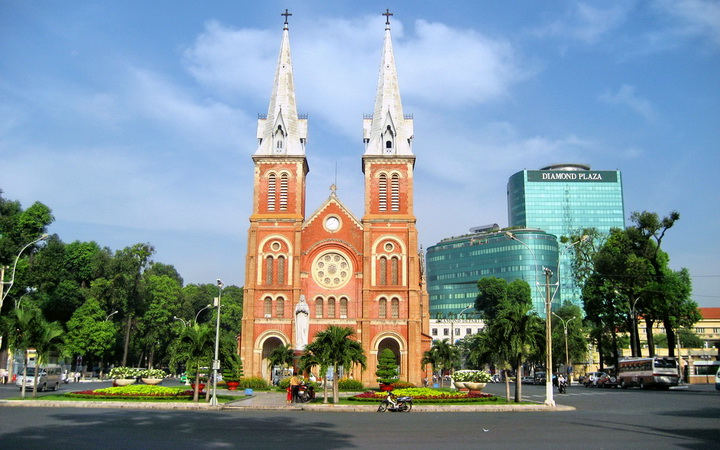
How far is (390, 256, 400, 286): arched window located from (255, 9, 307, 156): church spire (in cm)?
1328

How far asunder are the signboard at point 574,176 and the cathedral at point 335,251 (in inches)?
4482

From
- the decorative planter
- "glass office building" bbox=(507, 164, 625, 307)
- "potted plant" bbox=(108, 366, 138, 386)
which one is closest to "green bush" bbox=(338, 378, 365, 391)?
the decorative planter

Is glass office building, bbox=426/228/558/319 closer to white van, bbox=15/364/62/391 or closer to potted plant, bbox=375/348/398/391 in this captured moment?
potted plant, bbox=375/348/398/391

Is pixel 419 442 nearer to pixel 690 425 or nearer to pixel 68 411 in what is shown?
pixel 690 425

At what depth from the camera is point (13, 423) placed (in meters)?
20.4

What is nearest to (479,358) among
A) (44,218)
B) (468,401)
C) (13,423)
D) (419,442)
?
(468,401)

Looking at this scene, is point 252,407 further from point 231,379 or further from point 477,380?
point 231,379

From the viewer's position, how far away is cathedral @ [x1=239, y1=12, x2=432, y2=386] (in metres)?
57.3

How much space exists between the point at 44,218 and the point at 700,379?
240 feet

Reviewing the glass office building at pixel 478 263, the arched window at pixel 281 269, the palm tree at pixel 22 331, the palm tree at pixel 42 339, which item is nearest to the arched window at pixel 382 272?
the arched window at pixel 281 269

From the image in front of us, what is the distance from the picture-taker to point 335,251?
59.8 m

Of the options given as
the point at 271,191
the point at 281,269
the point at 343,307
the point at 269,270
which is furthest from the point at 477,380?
the point at 271,191

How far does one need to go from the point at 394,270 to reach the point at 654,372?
2355 cm

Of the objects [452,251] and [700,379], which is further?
[452,251]
